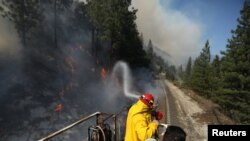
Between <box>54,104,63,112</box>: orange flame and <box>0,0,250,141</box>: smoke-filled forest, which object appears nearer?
<box>0,0,250,141</box>: smoke-filled forest

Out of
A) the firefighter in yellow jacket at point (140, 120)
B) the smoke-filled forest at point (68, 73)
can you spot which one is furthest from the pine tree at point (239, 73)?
the firefighter in yellow jacket at point (140, 120)

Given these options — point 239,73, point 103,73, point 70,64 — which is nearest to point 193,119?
point 239,73

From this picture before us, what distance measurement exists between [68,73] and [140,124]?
39.4 meters

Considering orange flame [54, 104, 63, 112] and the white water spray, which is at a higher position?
the white water spray

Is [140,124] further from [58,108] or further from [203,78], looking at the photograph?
[203,78]

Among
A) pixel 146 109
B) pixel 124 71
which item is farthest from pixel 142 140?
pixel 124 71

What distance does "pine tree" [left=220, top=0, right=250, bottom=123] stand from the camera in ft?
106

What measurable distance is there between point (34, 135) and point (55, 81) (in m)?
13.9

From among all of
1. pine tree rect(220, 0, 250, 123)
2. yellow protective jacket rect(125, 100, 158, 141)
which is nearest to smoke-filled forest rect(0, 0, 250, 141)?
pine tree rect(220, 0, 250, 123)

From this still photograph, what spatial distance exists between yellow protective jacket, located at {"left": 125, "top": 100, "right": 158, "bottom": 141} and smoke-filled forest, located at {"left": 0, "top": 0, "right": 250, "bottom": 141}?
20.9 meters

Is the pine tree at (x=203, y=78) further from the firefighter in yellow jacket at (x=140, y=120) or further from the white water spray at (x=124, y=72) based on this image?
the firefighter in yellow jacket at (x=140, y=120)

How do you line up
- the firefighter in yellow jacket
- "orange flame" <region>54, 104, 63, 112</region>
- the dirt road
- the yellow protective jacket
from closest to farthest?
the yellow protective jacket → the firefighter in yellow jacket → the dirt road → "orange flame" <region>54, 104, 63, 112</region>

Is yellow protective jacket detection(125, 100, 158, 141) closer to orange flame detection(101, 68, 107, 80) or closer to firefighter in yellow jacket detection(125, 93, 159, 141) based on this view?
firefighter in yellow jacket detection(125, 93, 159, 141)

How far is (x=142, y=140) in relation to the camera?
5.87 meters
